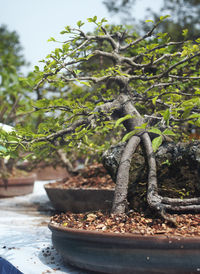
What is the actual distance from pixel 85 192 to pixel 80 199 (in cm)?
10

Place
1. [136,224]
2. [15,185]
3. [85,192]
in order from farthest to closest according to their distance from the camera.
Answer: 1. [15,185]
2. [85,192]
3. [136,224]

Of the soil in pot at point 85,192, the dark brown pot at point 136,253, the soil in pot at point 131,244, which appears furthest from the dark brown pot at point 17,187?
the dark brown pot at point 136,253

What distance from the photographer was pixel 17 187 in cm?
472

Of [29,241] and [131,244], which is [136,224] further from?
[29,241]

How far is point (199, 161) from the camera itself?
1426 mm

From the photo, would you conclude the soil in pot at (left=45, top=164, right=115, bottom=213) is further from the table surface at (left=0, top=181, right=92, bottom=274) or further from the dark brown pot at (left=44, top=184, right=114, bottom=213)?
the table surface at (left=0, top=181, right=92, bottom=274)

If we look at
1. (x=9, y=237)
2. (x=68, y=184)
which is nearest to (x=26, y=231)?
(x=9, y=237)

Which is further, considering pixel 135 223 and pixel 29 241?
pixel 29 241

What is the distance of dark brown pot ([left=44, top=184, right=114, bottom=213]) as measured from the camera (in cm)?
255

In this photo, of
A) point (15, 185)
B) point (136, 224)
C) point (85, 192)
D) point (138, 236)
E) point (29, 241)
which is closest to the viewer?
point (138, 236)

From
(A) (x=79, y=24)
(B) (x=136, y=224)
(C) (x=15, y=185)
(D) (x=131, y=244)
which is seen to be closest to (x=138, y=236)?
(D) (x=131, y=244)

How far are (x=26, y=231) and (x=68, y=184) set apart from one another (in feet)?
3.12

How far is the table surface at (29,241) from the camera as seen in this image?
1420 mm

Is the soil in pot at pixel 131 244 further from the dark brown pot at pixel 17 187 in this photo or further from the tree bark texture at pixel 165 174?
the dark brown pot at pixel 17 187
